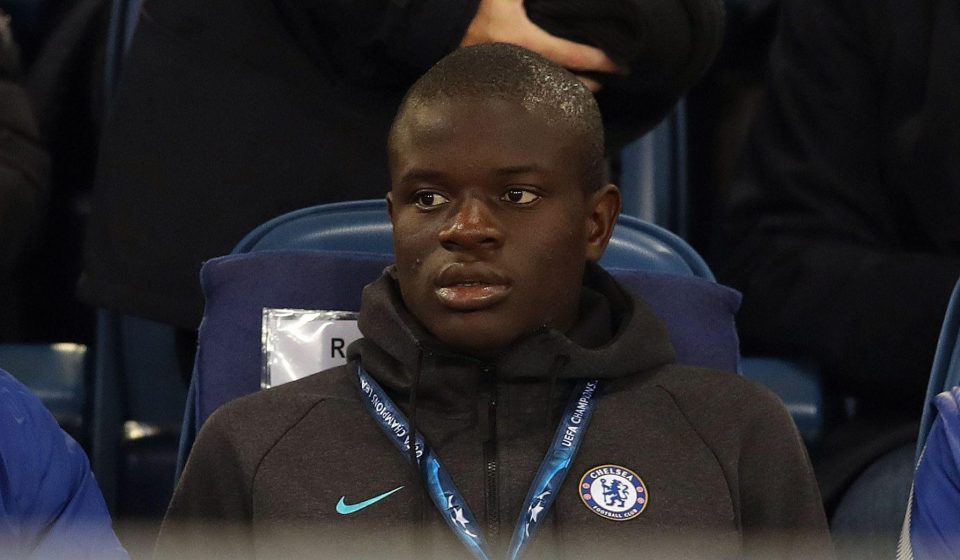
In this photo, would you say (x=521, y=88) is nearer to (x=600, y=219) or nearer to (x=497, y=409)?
(x=600, y=219)

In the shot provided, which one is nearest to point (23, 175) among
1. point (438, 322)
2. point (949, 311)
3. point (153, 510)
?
point (153, 510)

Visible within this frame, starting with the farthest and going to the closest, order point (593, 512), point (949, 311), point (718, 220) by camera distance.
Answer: point (718, 220)
point (949, 311)
point (593, 512)

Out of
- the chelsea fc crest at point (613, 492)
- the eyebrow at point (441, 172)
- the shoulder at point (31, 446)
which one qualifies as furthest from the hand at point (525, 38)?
the shoulder at point (31, 446)

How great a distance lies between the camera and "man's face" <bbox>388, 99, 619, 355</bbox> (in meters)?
1.49

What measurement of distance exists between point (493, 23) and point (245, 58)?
0.33 meters

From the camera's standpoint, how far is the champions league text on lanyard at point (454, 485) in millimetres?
1377

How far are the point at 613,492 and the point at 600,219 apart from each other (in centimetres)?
33

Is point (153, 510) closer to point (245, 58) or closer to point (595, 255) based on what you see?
point (245, 58)

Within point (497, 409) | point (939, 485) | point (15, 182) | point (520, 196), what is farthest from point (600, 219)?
point (15, 182)

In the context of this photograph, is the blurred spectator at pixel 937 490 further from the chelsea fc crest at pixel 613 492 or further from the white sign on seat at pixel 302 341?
the white sign on seat at pixel 302 341

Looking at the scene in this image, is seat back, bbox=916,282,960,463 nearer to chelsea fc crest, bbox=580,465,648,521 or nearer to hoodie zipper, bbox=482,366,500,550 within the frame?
chelsea fc crest, bbox=580,465,648,521

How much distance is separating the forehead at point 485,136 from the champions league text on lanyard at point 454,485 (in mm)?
234

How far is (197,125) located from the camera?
1.99 metres

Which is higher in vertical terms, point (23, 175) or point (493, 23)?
point (493, 23)
